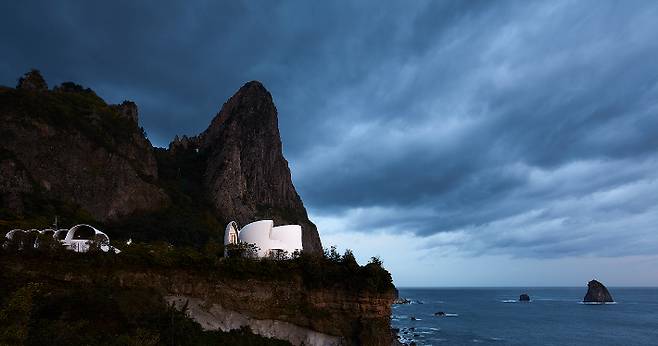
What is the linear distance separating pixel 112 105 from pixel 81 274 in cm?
9234

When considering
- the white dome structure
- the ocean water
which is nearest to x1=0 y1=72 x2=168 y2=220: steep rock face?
the white dome structure

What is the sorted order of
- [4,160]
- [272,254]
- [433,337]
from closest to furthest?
1. [272,254]
2. [4,160]
3. [433,337]

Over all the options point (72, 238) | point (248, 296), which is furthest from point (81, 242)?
point (248, 296)

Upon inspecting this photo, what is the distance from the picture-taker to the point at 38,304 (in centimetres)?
2766

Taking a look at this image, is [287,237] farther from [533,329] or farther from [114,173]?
[533,329]

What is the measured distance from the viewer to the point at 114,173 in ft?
285

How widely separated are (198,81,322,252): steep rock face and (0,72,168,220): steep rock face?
29036 mm

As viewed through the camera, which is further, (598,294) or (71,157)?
(598,294)

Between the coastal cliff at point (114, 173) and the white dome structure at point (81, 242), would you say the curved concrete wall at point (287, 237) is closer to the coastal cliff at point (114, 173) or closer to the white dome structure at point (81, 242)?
the white dome structure at point (81, 242)

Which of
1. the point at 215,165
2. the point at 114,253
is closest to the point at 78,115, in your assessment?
the point at 215,165

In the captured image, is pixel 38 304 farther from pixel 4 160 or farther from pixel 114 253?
pixel 4 160

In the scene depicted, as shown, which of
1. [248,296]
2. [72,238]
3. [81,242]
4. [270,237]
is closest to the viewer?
[248,296]

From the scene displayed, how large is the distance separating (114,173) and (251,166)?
6510 cm

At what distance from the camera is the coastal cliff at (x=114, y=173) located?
70188mm
